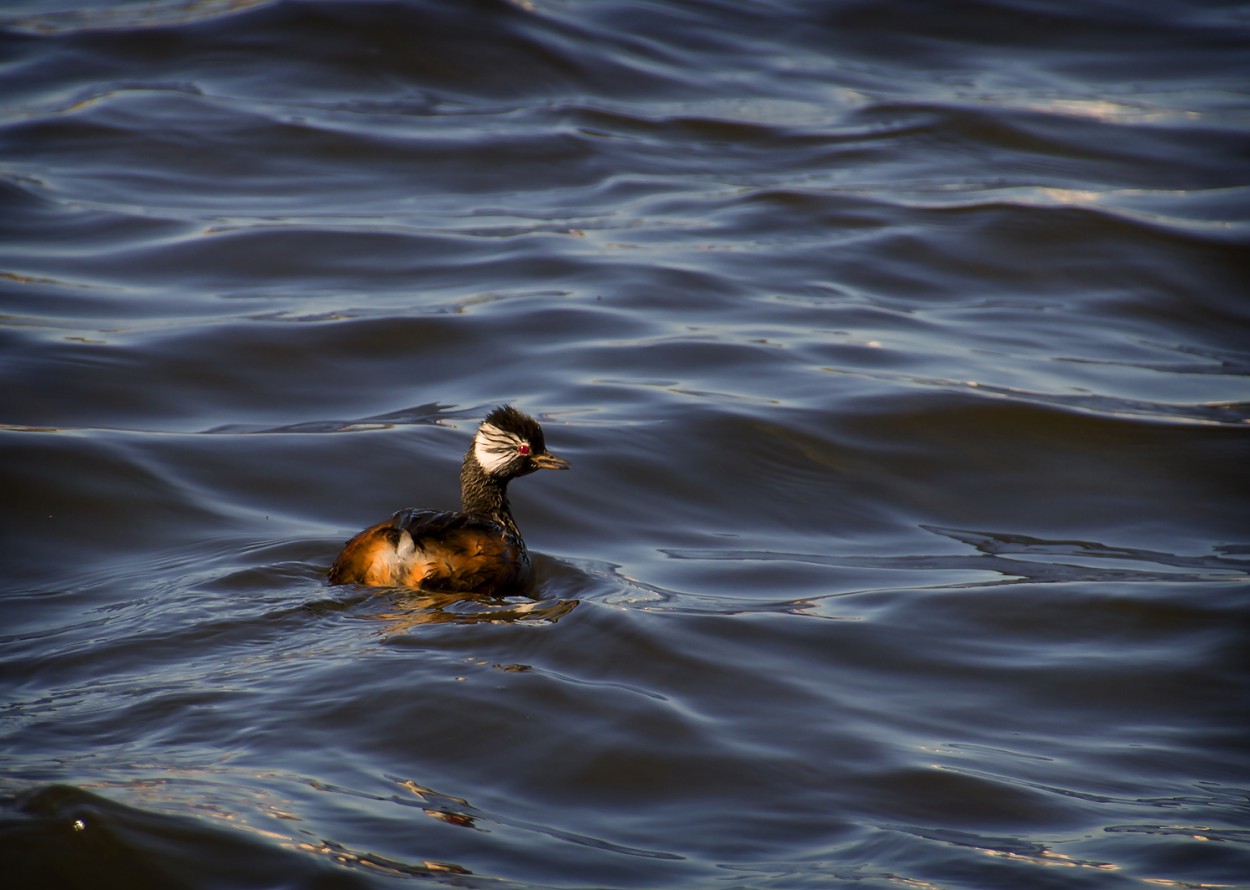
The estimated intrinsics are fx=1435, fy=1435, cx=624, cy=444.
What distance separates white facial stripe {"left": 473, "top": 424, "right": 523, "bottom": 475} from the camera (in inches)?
290

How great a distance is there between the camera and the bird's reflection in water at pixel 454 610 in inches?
245

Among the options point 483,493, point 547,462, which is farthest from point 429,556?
point 547,462

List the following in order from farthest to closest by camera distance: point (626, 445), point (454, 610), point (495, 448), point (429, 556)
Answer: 1. point (626, 445)
2. point (495, 448)
3. point (429, 556)
4. point (454, 610)

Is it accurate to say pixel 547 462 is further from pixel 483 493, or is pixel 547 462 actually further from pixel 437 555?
pixel 437 555

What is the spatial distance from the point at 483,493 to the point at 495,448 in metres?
0.24

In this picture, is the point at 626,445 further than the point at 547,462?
Yes

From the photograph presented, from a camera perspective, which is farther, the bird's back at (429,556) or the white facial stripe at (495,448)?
the white facial stripe at (495,448)

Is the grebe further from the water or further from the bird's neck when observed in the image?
the bird's neck

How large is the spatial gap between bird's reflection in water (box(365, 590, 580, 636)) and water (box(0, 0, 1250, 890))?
32 millimetres

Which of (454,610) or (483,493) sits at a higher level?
(483,493)

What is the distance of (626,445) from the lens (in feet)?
29.4

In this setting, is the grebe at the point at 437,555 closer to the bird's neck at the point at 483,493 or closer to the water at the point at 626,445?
the water at the point at 626,445

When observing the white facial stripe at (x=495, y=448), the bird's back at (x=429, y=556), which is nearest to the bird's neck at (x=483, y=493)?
the white facial stripe at (x=495, y=448)

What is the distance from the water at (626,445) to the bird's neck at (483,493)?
419 millimetres
